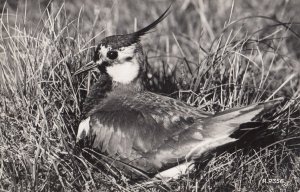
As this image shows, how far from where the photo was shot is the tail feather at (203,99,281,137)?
138 inches

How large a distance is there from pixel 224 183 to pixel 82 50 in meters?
1.39

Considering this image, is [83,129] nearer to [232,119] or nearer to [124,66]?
[124,66]

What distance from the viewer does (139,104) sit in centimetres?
396

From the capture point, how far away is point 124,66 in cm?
421

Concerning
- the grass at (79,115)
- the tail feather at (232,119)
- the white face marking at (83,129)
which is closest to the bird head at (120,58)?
the grass at (79,115)

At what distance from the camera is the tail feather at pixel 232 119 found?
3.52 m

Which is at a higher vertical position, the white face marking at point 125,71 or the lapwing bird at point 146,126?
the white face marking at point 125,71

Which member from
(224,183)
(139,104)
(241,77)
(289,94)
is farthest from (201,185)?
(289,94)

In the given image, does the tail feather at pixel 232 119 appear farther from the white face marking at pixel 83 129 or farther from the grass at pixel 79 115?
the white face marking at pixel 83 129

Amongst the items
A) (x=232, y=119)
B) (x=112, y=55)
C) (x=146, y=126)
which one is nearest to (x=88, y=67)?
(x=112, y=55)

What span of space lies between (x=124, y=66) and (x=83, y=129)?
58cm

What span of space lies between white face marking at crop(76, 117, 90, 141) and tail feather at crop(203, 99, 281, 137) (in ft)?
2.53

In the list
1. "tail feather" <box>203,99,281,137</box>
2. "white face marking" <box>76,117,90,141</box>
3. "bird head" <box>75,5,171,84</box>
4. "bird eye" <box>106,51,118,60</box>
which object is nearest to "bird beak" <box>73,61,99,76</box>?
"bird head" <box>75,5,171,84</box>

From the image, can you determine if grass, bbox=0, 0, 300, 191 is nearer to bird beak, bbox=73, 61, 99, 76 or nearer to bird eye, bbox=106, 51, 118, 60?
bird beak, bbox=73, 61, 99, 76
